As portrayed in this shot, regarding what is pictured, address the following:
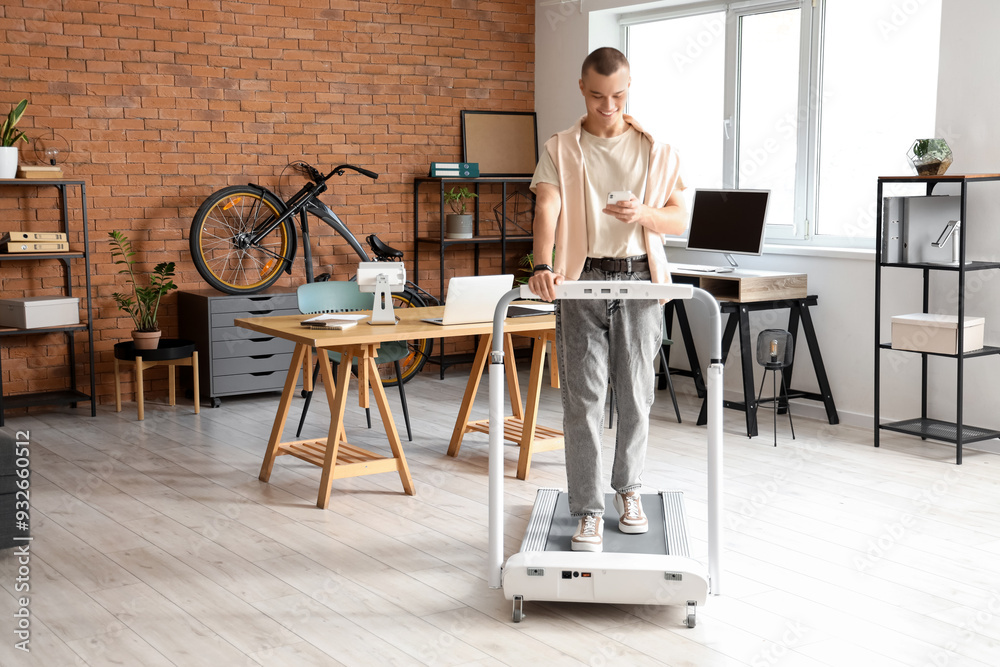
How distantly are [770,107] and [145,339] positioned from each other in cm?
389

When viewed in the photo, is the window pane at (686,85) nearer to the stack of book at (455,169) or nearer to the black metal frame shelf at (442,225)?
the black metal frame shelf at (442,225)

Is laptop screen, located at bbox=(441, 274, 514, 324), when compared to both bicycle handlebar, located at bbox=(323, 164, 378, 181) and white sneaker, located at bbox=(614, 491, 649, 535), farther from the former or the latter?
bicycle handlebar, located at bbox=(323, 164, 378, 181)

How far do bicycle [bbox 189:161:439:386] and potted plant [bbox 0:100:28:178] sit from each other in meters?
1.05

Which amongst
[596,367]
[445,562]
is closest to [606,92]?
[596,367]

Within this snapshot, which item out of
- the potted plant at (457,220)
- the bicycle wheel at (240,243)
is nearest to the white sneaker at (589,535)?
the bicycle wheel at (240,243)

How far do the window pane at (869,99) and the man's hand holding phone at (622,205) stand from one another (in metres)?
3.06

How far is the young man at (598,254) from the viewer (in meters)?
3.05

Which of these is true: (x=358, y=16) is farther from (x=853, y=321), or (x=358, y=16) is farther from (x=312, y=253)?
(x=853, y=321)

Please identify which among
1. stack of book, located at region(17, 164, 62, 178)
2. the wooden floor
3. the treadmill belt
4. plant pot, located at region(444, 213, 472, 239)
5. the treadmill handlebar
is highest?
stack of book, located at region(17, 164, 62, 178)

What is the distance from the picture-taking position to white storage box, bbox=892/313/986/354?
182 inches

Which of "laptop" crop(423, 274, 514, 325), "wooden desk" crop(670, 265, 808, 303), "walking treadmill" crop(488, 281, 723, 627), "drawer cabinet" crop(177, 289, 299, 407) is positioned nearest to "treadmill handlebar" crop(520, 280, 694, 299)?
"walking treadmill" crop(488, 281, 723, 627)

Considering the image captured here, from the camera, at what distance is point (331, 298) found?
482 cm

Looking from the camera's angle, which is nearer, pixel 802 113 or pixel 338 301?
pixel 338 301

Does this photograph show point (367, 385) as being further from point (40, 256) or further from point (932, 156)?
point (932, 156)
